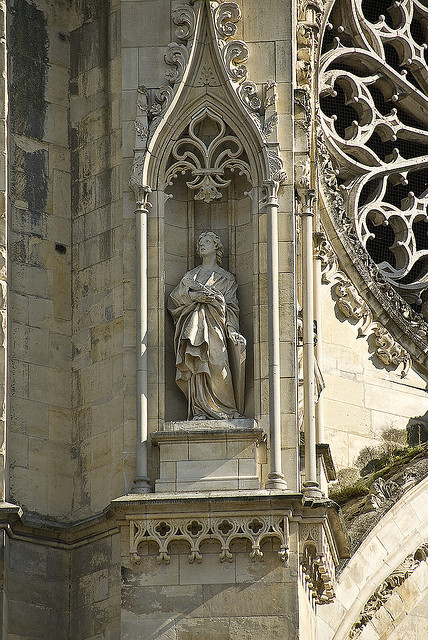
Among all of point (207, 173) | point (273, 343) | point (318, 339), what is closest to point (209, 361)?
point (273, 343)

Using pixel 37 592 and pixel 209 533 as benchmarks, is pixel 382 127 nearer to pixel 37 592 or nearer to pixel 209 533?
pixel 209 533

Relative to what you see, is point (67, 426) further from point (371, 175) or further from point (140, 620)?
point (371, 175)

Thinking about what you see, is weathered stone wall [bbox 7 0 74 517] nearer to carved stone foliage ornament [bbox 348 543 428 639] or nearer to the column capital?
the column capital

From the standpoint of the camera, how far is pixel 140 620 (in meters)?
20.2

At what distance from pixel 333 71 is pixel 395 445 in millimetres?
4728

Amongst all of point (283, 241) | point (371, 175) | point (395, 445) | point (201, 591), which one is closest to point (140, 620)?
point (201, 591)

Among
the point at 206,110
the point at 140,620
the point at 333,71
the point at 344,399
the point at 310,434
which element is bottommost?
the point at 140,620

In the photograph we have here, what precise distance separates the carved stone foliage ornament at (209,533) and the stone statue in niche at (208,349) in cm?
105

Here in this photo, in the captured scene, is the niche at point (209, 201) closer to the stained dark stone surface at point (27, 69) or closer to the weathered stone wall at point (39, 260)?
the weathered stone wall at point (39, 260)

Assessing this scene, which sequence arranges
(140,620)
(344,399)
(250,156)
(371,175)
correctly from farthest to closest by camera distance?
(371,175) → (344,399) → (250,156) → (140,620)

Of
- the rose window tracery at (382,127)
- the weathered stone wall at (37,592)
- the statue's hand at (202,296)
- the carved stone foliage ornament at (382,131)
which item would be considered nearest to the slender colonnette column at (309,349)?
the statue's hand at (202,296)

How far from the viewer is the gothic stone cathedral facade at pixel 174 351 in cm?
2030

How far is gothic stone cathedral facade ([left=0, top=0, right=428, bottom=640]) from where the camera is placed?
20297mm

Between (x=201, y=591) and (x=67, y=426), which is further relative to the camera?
(x=67, y=426)
